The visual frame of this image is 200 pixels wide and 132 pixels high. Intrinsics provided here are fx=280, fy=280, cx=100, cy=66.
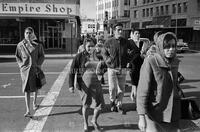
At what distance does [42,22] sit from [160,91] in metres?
26.4

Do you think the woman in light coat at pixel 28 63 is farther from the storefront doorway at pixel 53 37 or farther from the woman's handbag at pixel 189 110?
the storefront doorway at pixel 53 37

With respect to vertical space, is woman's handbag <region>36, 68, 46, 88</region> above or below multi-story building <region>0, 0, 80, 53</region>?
below

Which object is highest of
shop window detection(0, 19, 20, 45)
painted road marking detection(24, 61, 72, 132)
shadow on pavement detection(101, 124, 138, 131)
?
shop window detection(0, 19, 20, 45)

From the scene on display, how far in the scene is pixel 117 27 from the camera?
6.07 metres

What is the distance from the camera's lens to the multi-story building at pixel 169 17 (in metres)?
42.7

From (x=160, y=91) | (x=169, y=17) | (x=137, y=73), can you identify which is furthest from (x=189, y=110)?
(x=169, y=17)

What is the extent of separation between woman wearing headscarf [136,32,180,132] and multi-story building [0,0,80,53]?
1947cm

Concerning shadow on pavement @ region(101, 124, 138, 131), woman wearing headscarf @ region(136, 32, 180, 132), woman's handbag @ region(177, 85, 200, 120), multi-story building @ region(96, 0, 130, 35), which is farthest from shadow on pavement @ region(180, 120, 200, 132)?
multi-story building @ region(96, 0, 130, 35)

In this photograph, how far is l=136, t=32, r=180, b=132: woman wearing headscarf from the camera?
286 centimetres

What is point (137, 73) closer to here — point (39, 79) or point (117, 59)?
point (117, 59)

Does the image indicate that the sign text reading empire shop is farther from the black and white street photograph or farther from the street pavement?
the street pavement

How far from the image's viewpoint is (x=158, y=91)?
286 cm

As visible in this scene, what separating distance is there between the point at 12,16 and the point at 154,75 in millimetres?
23023

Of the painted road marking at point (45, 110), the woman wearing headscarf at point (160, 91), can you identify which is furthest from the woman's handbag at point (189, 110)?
the painted road marking at point (45, 110)
